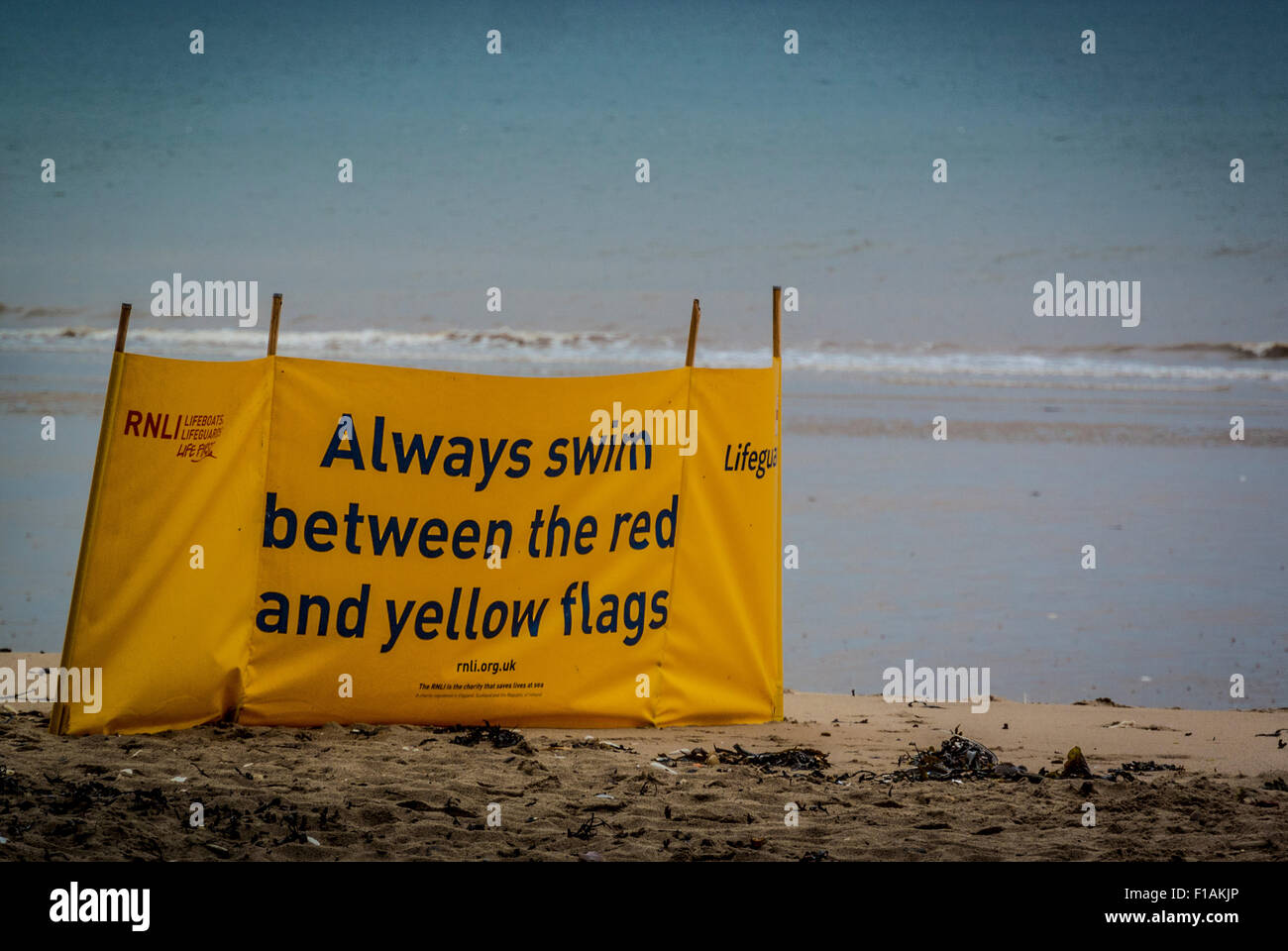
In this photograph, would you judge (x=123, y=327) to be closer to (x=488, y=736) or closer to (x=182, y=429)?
(x=182, y=429)

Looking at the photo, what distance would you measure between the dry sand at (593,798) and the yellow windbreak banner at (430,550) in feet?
0.83

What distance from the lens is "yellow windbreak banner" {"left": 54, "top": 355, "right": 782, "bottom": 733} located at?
5875 millimetres

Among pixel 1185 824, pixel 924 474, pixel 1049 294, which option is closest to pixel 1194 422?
pixel 1049 294

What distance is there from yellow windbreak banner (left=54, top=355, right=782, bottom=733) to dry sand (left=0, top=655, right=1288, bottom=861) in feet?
0.83

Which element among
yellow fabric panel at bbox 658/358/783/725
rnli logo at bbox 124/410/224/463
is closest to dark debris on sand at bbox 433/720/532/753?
yellow fabric panel at bbox 658/358/783/725

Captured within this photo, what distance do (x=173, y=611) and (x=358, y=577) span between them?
2.86 feet

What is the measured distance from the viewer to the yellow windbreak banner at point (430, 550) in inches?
231

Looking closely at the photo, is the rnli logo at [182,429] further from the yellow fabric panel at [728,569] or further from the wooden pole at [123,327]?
the yellow fabric panel at [728,569]

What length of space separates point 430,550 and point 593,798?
1.78 meters

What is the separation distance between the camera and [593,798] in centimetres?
517
